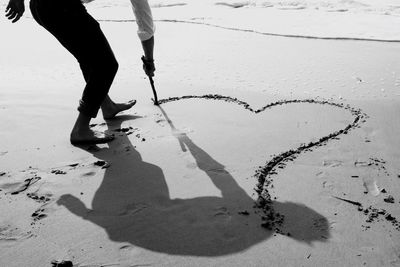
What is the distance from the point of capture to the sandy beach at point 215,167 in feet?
6.03

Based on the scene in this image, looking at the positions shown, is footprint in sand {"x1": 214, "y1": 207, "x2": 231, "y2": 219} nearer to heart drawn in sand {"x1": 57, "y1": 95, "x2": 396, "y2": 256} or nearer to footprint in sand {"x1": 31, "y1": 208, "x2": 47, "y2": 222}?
heart drawn in sand {"x1": 57, "y1": 95, "x2": 396, "y2": 256}

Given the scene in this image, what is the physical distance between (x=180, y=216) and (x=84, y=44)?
1.49 meters

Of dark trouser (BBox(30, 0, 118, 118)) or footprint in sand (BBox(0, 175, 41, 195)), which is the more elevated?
dark trouser (BBox(30, 0, 118, 118))

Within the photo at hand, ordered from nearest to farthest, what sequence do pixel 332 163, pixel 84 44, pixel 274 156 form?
pixel 332 163
pixel 274 156
pixel 84 44

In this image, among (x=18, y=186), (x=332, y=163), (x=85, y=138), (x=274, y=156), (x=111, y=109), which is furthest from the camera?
(x=111, y=109)

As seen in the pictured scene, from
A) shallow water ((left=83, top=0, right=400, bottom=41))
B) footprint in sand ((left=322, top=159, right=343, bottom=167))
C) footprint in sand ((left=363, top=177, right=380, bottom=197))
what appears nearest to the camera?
footprint in sand ((left=363, top=177, right=380, bottom=197))

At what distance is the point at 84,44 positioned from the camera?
276cm

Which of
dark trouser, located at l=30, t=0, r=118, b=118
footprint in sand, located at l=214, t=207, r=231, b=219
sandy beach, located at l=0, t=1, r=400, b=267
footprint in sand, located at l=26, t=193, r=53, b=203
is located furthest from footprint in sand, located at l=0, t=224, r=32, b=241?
dark trouser, located at l=30, t=0, r=118, b=118

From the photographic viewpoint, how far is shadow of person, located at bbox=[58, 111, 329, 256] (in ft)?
6.11

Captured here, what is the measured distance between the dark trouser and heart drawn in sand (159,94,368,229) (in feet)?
2.88

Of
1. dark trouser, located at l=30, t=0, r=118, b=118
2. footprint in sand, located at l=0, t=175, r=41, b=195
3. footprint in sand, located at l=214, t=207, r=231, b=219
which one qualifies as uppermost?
dark trouser, located at l=30, t=0, r=118, b=118

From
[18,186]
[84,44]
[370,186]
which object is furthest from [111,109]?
[370,186]

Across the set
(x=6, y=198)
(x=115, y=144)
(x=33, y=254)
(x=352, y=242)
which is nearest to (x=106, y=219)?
(x=33, y=254)

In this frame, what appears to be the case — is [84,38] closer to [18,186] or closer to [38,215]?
[18,186]
